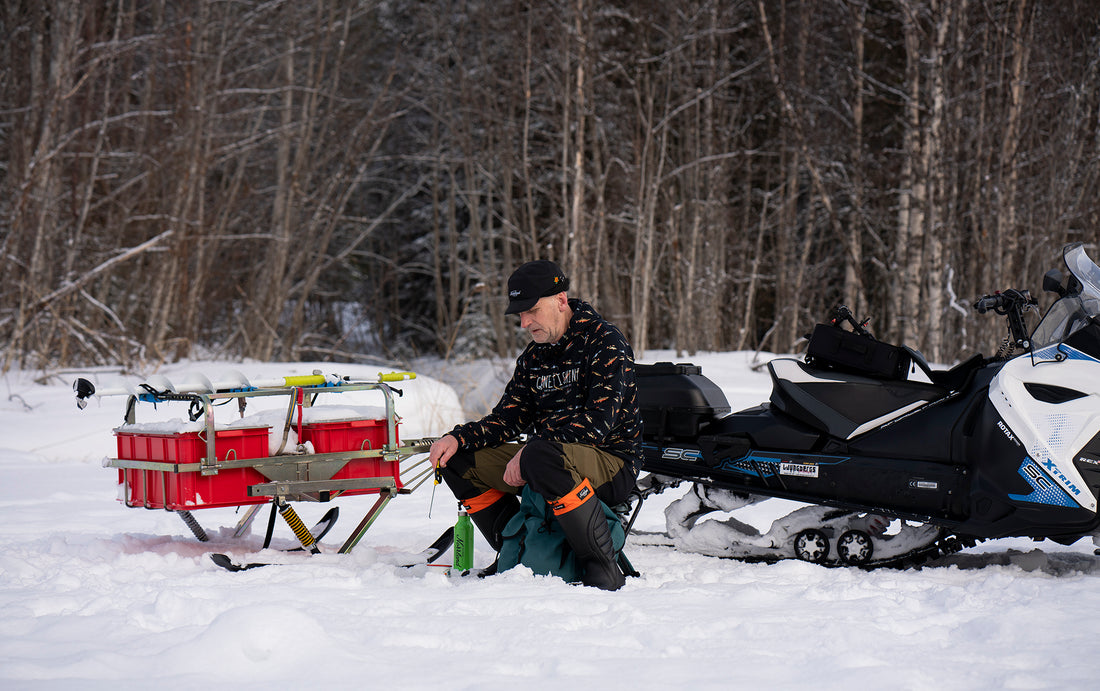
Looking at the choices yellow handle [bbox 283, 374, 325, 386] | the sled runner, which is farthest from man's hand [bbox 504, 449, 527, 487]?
yellow handle [bbox 283, 374, 325, 386]

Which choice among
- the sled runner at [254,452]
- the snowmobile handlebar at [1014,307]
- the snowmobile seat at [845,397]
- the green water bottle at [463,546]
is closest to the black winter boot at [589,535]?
the green water bottle at [463,546]

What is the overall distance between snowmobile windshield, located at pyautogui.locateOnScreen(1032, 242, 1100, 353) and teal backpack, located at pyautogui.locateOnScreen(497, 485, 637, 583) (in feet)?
5.55

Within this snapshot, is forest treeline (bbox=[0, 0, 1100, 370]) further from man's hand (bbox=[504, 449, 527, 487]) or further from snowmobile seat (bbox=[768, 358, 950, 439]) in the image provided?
man's hand (bbox=[504, 449, 527, 487])

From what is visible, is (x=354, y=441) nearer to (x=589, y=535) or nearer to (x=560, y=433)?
(x=560, y=433)

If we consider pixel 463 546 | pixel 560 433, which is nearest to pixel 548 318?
pixel 560 433

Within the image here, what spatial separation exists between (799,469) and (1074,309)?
45.5 inches

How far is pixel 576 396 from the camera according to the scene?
3.67 meters

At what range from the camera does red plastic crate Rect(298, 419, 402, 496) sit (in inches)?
155

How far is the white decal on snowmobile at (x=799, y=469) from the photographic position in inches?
153

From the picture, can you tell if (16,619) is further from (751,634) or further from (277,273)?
(277,273)

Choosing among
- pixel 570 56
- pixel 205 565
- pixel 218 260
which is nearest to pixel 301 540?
pixel 205 565

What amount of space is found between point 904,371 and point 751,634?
4.93ft

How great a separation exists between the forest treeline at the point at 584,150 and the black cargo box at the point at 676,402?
17.2ft

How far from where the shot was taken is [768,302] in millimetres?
16641
